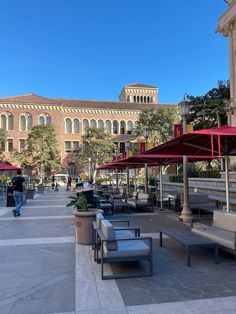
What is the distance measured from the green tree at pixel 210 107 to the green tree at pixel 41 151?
29.4m

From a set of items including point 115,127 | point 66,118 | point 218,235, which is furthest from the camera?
point 115,127

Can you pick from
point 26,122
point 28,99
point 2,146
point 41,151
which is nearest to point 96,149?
point 41,151

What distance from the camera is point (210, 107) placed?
2094cm

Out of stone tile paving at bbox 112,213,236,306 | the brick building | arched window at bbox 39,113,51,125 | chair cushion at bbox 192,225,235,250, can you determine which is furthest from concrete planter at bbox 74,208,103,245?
arched window at bbox 39,113,51,125

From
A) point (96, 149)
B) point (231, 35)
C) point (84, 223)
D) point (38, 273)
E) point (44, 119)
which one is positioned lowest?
point (38, 273)

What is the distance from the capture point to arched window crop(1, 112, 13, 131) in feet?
177

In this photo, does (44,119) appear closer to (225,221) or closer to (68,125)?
(68,125)

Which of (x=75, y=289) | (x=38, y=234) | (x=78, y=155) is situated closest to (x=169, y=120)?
(x=78, y=155)

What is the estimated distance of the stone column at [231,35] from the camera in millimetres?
20078

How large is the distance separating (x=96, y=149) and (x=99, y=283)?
146 ft

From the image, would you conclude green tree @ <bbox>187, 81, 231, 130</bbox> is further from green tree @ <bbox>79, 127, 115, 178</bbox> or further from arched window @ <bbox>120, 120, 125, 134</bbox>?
arched window @ <bbox>120, 120, 125, 134</bbox>

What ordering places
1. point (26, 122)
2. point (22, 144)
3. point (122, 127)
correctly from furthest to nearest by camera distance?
point (122, 127) → point (22, 144) → point (26, 122)

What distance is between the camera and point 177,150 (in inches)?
301

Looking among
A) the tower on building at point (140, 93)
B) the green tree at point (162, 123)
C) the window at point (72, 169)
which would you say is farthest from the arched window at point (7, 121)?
the tower on building at point (140, 93)
